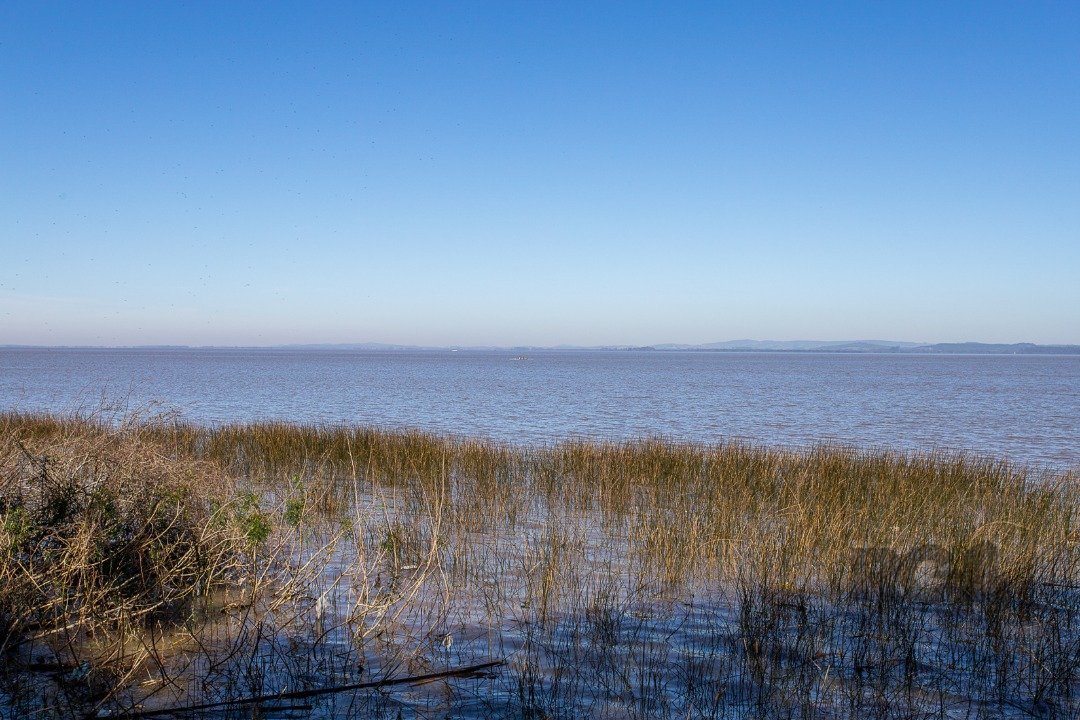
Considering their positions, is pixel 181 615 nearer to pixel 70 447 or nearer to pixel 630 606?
pixel 70 447

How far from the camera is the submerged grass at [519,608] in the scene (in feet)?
14.5

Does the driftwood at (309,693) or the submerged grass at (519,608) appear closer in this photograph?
the driftwood at (309,693)

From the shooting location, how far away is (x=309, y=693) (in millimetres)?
4285

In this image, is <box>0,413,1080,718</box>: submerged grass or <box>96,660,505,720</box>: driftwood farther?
<box>0,413,1080,718</box>: submerged grass

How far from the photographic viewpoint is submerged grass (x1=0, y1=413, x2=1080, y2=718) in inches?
174

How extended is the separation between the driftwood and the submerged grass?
8 centimetres

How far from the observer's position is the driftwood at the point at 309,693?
3.91 meters

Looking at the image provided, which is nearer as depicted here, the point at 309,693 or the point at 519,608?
the point at 309,693

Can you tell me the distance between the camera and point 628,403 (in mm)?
40312

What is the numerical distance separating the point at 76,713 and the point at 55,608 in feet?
3.03

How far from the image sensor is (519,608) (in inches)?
236

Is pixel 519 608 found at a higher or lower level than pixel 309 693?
lower

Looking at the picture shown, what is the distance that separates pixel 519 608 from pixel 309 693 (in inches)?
79.3

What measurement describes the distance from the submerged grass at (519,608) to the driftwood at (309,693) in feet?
0.26
